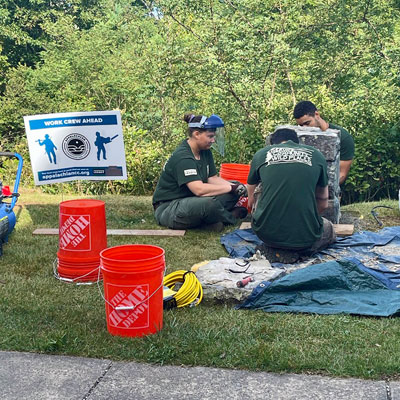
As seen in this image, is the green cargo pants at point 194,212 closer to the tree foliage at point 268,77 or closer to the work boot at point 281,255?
the work boot at point 281,255

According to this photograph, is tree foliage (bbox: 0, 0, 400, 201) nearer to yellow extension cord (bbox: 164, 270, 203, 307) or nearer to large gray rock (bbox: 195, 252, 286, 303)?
large gray rock (bbox: 195, 252, 286, 303)

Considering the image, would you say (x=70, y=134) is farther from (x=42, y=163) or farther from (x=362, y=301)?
(x=362, y=301)

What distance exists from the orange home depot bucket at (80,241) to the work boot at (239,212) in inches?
106

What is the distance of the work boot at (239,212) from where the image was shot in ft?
25.8

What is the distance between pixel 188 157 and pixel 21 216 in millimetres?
2532

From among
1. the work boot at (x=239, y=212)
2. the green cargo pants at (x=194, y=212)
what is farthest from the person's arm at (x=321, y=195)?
the work boot at (x=239, y=212)

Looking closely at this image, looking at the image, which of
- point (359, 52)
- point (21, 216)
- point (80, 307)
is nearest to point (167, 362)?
point (80, 307)

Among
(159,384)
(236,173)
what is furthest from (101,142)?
(159,384)

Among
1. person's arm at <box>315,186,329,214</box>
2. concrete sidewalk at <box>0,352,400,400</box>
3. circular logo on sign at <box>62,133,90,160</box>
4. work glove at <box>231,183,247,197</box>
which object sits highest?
circular logo on sign at <box>62,133,90,160</box>

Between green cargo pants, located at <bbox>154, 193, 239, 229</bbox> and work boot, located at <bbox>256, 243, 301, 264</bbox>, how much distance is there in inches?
48.4

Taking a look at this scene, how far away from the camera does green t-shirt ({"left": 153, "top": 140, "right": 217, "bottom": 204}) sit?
7.09 meters

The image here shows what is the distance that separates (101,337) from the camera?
3.99m

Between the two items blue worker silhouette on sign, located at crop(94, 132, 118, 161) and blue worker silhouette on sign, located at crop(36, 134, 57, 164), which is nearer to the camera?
blue worker silhouette on sign, located at crop(36, 134, 57, 164)

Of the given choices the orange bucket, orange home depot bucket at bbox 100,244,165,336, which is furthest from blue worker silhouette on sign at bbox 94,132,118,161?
the orange bucket
